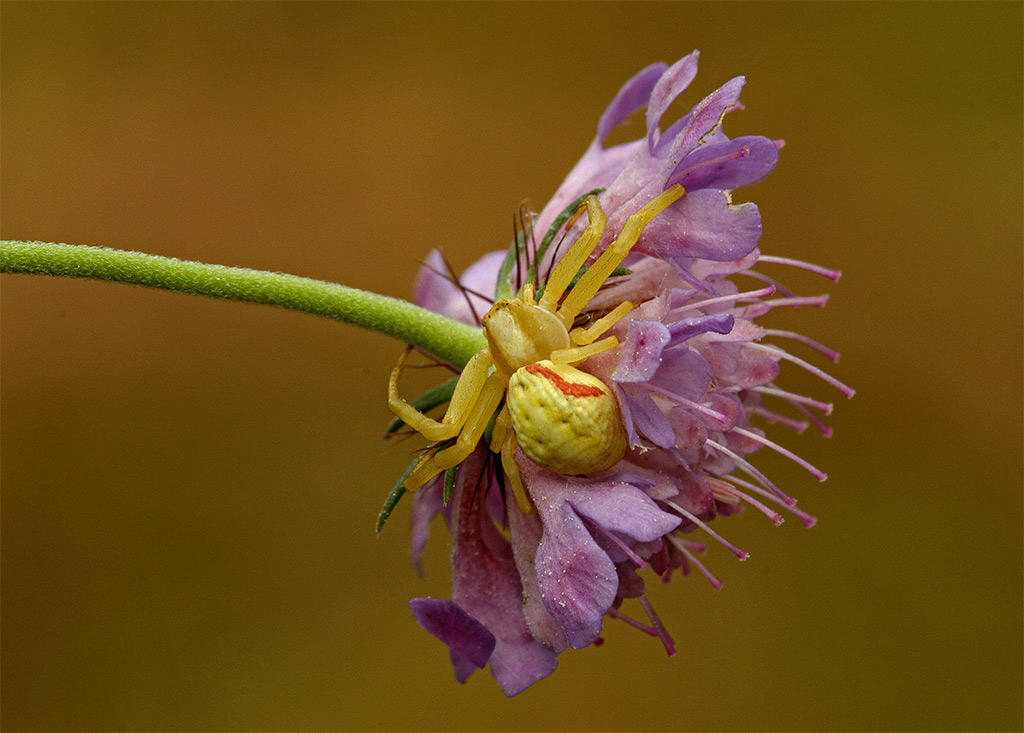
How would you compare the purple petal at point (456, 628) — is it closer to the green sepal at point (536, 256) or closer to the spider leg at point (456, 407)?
the spider leg at point (456, 407)

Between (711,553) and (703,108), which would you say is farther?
(711,553)

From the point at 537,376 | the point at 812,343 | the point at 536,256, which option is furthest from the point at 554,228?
the point at 812,343

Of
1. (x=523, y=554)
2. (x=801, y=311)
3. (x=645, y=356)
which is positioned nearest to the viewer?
(x=645, y=356)

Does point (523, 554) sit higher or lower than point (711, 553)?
higher

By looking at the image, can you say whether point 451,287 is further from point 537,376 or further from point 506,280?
point 537,376

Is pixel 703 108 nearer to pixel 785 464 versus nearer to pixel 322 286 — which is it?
pixel 322 286

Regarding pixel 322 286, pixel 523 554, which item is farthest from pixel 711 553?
pixel 322 286
